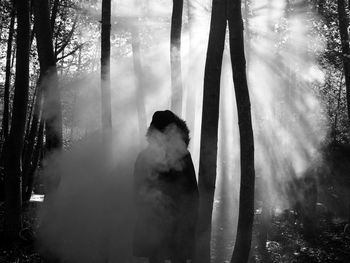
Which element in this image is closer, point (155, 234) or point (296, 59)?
point (155, 234)

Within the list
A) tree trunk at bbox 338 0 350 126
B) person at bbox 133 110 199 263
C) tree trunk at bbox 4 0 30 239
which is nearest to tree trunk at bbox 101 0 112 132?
tree trunk at bbox 4 0 30 239

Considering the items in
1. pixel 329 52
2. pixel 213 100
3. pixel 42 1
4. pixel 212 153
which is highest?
pixel 329 52

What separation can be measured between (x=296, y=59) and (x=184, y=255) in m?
12.2

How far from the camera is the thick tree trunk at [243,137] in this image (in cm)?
680

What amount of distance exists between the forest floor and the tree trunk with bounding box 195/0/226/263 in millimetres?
3318

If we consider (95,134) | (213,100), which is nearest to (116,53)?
(95,134)

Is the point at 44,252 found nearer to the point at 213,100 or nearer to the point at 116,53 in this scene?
the point at 213,100

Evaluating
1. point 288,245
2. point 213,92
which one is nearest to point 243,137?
point 213,92

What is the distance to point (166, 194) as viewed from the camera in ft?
16.1

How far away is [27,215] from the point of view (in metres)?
12.9

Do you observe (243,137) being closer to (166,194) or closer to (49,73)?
(166,194)

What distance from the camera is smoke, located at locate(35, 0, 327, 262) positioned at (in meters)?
10.6

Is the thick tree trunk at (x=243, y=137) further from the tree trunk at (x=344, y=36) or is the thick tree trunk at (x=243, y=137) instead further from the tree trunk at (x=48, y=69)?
the tree trunk at (x=344, y=36)

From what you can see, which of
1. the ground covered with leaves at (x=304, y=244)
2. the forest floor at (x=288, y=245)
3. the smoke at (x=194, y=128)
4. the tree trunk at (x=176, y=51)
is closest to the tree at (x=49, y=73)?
the smoke at (x=194, y=128)
